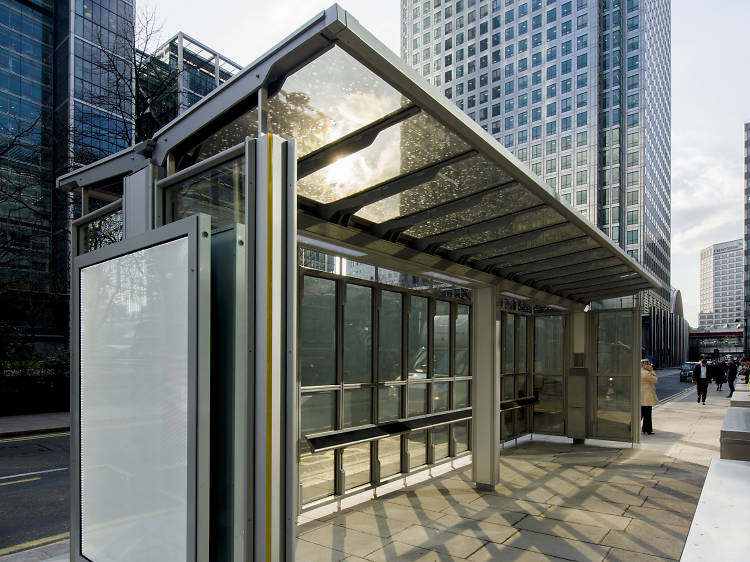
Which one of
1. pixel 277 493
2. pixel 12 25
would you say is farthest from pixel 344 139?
pixel 12 25

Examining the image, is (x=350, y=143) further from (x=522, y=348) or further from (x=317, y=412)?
(x=522, y=348)

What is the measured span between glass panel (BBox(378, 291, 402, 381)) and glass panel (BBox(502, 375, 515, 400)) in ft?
11.9

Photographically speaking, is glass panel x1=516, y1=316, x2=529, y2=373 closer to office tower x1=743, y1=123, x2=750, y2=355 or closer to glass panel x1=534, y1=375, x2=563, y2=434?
glass panel x1=534, y1=375, x2=563, y2=434

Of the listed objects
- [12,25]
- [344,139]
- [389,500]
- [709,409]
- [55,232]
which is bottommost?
[709,409]

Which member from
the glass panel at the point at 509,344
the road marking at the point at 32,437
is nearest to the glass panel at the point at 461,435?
the glass panel at the point at 509,344

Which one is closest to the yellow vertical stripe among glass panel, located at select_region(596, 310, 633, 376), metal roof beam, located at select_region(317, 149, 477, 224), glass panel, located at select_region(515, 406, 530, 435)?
metal roof beam, located at select_region(317, 149, 477, 224)

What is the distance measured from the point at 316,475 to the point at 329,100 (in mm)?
4550

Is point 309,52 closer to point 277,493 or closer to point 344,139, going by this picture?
point 344,139

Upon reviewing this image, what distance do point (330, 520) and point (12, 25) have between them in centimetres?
3920

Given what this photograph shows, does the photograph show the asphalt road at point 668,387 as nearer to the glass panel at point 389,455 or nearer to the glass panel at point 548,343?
the glass panel at point 548,343

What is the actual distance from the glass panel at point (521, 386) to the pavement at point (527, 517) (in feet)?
5.93

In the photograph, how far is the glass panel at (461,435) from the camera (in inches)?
354

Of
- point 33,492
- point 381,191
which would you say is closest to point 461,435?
point 381,191

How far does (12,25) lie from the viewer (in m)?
33.4
